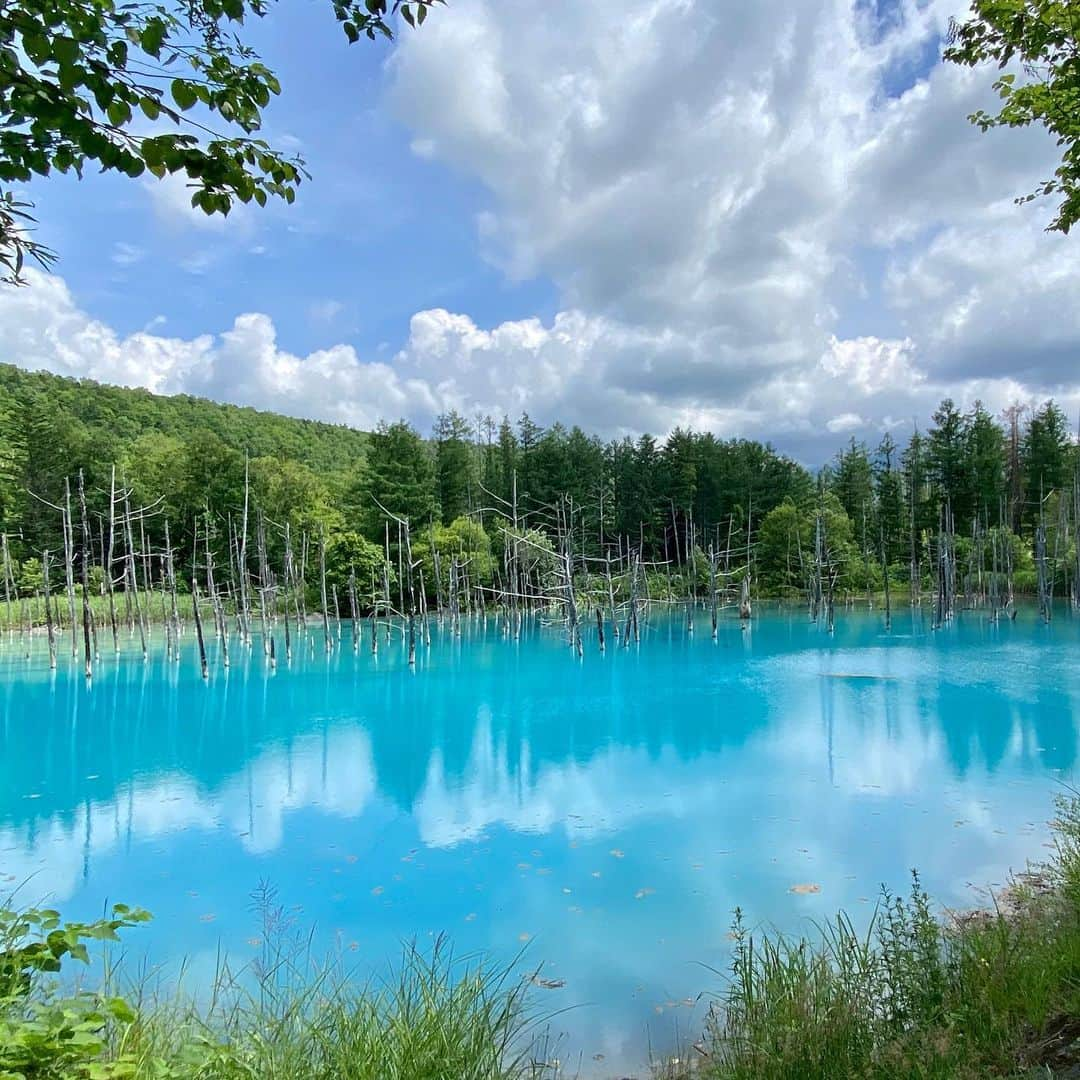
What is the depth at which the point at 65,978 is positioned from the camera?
471 cm

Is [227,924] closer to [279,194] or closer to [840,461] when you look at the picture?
[279,194]

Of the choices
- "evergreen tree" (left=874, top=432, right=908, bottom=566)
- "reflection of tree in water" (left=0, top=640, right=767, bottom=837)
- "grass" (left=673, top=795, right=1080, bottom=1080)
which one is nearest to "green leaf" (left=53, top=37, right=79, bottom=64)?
"grass" (left=673, top=795, right=1080, bottom=1080)

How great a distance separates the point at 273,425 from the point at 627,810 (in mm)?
66888

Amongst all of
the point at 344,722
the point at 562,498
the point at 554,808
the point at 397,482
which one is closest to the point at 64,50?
the point at 554,808

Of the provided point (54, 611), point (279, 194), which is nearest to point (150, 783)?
point (279, 194)

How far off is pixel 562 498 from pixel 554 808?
2419 centimetres

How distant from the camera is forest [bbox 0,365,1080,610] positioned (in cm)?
3691

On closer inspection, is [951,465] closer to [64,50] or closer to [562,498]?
[562,498]

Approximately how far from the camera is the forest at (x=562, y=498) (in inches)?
1453

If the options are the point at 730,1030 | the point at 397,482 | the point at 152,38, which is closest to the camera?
the point at 152,38

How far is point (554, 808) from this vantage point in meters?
8.60

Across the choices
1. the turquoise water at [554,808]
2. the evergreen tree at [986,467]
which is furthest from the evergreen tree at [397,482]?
the evergreen tree at [986,467]

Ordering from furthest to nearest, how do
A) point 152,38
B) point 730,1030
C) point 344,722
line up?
point 344,722 < point 730,1030 < point 152,38

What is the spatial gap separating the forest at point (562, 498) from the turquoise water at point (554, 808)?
56.2 feet
